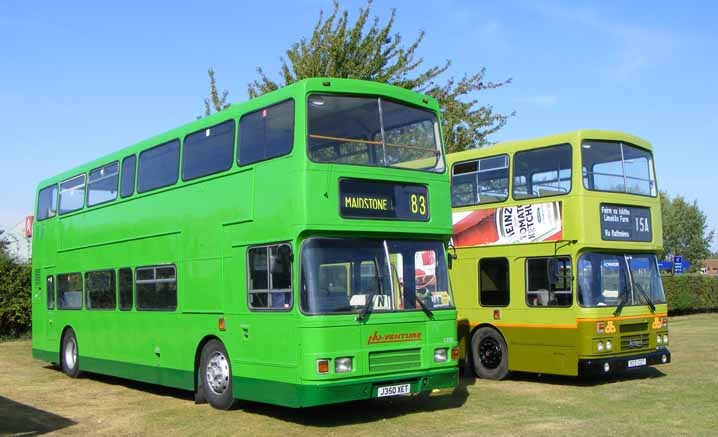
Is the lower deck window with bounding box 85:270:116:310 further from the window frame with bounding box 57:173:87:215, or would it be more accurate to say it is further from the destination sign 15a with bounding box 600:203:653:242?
the destination sign 15a with bounding box 600:203:653:242

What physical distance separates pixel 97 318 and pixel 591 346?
30.9 ft

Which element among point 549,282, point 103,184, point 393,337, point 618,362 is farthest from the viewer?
point 103,184

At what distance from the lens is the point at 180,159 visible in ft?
45.8

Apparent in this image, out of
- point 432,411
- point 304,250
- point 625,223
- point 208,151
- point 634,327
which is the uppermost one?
point 208,151

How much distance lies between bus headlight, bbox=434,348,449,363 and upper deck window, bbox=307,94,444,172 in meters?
2.54

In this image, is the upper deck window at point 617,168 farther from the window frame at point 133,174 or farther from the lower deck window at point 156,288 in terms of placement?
the window frame at point 133,174

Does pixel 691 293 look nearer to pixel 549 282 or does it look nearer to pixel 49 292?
pixel 549 282

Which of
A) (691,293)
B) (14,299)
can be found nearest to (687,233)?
(691,293)

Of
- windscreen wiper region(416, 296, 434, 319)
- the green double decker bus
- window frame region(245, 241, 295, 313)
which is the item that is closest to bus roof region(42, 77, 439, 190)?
the green double decker bus

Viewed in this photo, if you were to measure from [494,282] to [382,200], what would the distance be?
558 centimetres

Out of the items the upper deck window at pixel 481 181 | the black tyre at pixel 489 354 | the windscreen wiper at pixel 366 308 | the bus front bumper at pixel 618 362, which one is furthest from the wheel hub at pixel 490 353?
the windscreen wiper at pixel 366 308

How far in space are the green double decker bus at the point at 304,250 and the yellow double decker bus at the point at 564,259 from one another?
3.60 meters

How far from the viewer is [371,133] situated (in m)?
11.5

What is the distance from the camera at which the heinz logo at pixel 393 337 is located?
10930 millimetres
